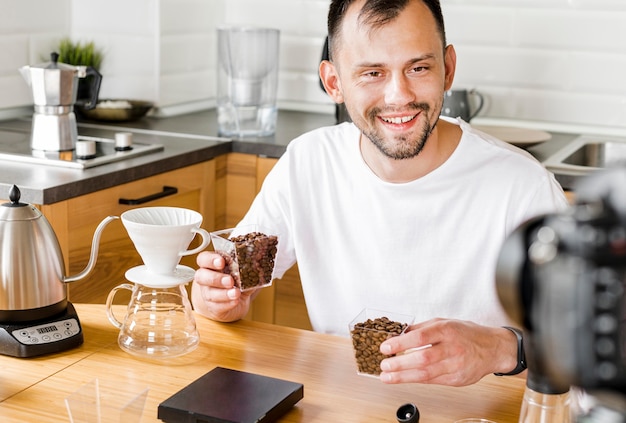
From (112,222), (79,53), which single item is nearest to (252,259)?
(112,222)

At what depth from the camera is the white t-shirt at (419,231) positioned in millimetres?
1922

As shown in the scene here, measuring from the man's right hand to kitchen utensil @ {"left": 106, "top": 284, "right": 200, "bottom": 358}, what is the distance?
0.31ft

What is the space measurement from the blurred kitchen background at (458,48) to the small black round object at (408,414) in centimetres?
209

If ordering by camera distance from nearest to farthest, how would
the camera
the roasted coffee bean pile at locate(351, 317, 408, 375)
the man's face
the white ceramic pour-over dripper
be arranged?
the camera < the roasted coffee bean pile at locate(351, 317, 408, 375) < the white ceramic pour-over dripper < the man's face

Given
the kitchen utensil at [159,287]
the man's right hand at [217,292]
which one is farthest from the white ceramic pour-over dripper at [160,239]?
the man's right hand at [217,292]

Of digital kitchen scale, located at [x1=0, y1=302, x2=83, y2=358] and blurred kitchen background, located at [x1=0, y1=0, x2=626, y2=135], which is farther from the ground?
blurred kitchen background, located at [x1=0, y1=0, x2=626, y2=135]

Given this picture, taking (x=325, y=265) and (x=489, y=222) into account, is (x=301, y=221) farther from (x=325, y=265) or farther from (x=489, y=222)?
(x=489, y=222)

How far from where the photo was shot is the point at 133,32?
10.9 feet

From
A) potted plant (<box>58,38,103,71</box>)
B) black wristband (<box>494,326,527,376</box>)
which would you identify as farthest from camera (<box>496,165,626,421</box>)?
potted plant (<box>58,38,103,71</box>)

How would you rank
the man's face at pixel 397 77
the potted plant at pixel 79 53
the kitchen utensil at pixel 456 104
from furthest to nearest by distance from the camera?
the potted plant at pixel 79 53, the kitchen utensil at pixel 456 104, the man's face at pixel 397 77

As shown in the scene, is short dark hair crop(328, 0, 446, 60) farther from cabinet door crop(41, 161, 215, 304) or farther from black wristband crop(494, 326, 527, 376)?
cabinet door crop(41, 161, 215, 304)

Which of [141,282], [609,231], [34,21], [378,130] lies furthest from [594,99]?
[609,231]

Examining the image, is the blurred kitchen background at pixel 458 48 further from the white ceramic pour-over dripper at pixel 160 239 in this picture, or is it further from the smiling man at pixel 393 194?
the white ceramic pour-over dripper at pixel 160 239

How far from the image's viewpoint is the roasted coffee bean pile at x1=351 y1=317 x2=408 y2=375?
1431 millimetres
